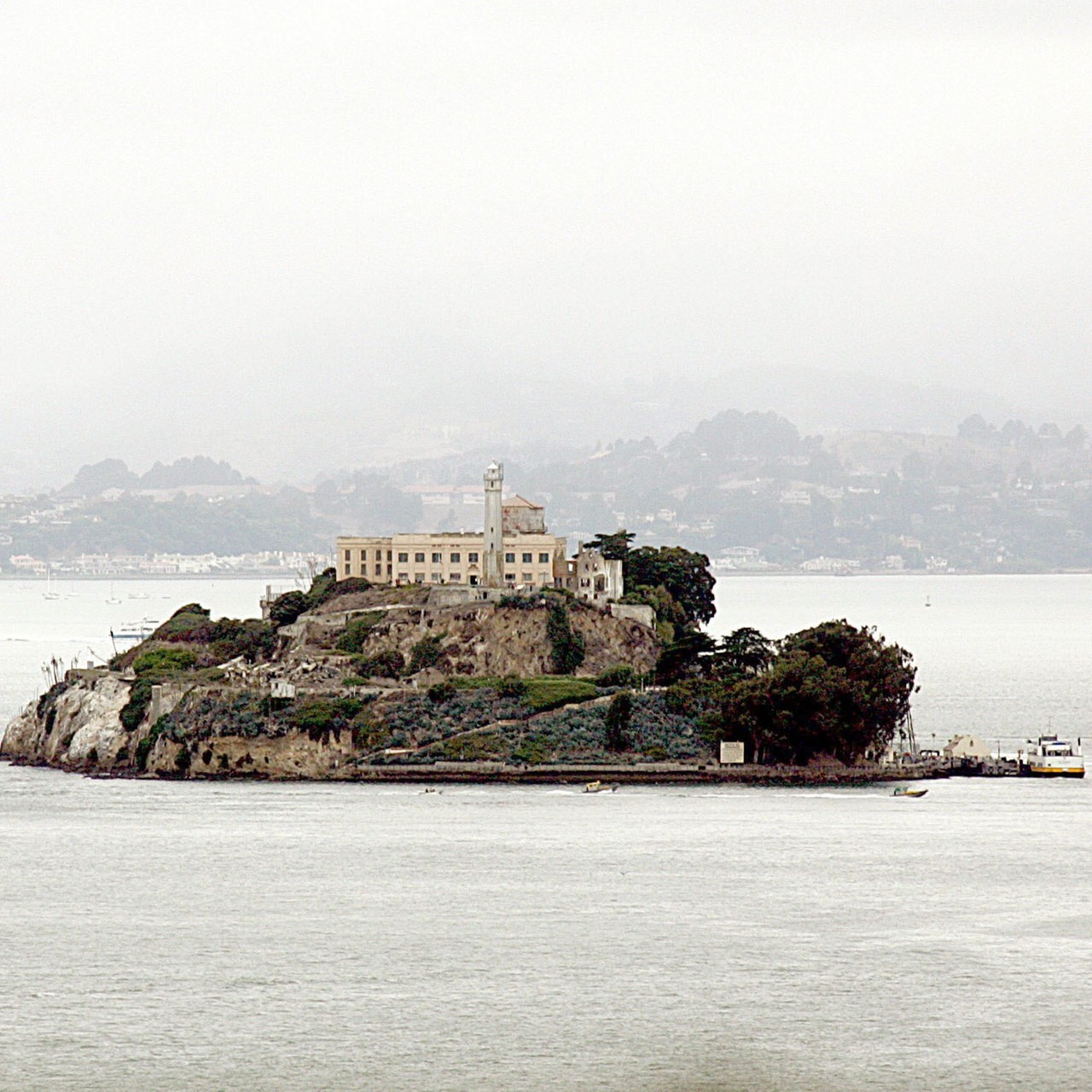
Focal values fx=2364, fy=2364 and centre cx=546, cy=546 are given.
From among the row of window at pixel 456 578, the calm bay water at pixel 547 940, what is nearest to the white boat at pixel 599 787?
the calm bay water at pixel 547 940

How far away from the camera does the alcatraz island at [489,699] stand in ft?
299

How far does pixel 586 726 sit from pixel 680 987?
133 ft

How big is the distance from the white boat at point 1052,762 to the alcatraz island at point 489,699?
5201mm

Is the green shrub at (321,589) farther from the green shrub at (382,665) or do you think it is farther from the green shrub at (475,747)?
the green shrub at (475,747)

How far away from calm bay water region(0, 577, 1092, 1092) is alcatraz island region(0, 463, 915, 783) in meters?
4.55

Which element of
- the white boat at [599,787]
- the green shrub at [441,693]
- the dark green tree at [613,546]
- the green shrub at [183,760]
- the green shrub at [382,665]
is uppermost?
the dark green tree at [613,546]

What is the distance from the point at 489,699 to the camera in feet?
315

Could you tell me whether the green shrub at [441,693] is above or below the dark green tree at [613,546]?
below


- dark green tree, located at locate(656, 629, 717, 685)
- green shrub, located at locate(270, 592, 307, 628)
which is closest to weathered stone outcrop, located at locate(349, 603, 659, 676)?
dark green tree, located at locate(656, 629, 717, 685)

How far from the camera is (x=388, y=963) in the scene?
181 ft

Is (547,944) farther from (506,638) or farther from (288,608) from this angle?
(288,608)

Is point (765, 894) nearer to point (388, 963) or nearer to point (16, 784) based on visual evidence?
point (388, 963)

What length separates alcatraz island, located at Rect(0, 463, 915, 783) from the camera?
91.0 metres

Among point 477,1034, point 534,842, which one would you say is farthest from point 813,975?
point 534,842
